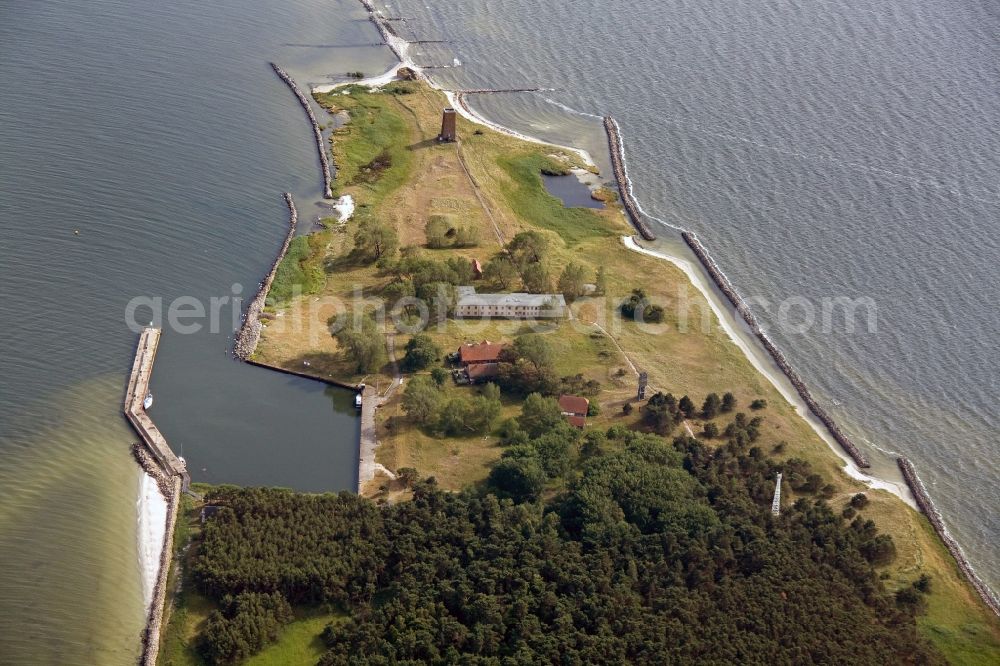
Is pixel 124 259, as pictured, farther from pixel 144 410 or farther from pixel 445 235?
pixel 445 235

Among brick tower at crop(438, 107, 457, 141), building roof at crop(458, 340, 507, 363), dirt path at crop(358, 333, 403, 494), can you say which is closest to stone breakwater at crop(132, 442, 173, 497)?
dirt path at crop(358, 333, 403, 494)

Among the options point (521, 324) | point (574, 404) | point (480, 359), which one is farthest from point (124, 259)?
point (574, 404)

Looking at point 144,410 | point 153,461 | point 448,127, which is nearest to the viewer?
point 153,461

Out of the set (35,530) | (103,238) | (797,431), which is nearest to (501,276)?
(797,431)

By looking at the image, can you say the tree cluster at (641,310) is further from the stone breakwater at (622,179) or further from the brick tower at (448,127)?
the brick tower at (448,127)

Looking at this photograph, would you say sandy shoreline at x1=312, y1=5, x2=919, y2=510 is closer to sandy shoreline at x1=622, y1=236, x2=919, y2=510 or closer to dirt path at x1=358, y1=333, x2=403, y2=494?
sandy shoreline at x1=622, y1=236, x2=919, y2=510

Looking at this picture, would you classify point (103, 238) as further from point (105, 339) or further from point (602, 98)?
point (602, 98)
